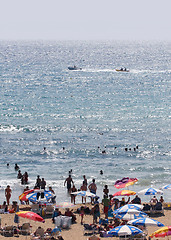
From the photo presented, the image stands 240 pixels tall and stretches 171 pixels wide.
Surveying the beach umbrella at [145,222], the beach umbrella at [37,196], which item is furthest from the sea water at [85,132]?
the beach umbrella at [145,222]

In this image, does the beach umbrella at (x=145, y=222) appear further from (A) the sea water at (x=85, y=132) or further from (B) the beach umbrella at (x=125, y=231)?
(A) the sea water at (x=85, y=132)

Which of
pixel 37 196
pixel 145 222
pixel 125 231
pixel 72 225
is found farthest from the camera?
pixel 37 196

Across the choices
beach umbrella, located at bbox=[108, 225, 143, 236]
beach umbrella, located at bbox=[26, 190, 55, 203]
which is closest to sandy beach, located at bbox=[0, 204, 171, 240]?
beach umbrella, located at bbox=[26, 190, 55, 203]

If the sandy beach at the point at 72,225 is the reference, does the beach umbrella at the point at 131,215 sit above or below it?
above

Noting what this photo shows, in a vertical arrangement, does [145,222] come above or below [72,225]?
above

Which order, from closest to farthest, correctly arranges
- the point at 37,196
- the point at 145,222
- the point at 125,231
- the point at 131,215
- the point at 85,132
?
the point at 125,231, the point at 145,222, the point at 131,215, the point at 37,196, the point at 85,132

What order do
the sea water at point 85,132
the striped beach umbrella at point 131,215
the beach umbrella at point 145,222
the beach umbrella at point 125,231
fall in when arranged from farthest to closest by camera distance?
the sea water at point 85,132 → the striped beach umbrella at point 131,215 → the beach umbrella at point 145,222 → the beach umbrella at point 125,231

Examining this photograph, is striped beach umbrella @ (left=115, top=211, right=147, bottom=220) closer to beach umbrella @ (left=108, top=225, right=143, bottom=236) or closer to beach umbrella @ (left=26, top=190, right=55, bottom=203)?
beach umbrella @ (left=108, top=225, right=143, bottom=236)

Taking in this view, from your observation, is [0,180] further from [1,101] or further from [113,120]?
[1,101]

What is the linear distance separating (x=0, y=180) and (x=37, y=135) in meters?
15.9

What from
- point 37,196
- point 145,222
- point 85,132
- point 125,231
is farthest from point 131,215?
point 85,132

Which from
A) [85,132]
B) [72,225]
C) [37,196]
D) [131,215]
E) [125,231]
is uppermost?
[125,231]

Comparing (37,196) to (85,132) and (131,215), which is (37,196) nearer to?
(131,215)

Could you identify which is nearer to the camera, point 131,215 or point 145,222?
point 145,222
